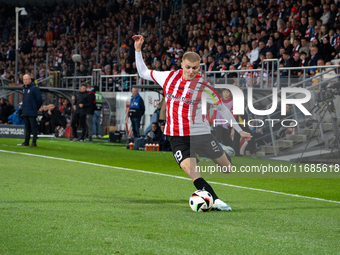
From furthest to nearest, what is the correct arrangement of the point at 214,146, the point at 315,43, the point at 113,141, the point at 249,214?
the point at 113,141
the point at 315,43
the point at 214,146
the point at 249,214

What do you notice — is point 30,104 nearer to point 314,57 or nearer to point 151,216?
point 314,57

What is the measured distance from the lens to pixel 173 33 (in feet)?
81.1

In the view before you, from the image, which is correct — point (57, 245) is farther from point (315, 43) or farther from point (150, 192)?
point (315, 43)

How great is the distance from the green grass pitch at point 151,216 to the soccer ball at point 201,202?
12 centimetres

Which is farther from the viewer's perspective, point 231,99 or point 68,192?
point 231,99

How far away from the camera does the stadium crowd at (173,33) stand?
54.8ft

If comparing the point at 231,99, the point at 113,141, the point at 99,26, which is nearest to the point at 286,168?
the point at 231,99

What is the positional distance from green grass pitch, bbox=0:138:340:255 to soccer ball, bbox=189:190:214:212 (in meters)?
0.12

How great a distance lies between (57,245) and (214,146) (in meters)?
2.82

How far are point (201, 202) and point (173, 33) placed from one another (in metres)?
20.0

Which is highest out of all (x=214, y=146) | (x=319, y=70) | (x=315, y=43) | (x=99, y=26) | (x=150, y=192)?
(x=99, y=26)

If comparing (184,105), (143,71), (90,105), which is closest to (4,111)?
(90,105)

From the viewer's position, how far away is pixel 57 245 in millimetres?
3717

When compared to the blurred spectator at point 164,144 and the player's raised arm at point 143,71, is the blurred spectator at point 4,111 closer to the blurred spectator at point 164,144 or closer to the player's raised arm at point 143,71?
the blurred spectator at point 164,144
